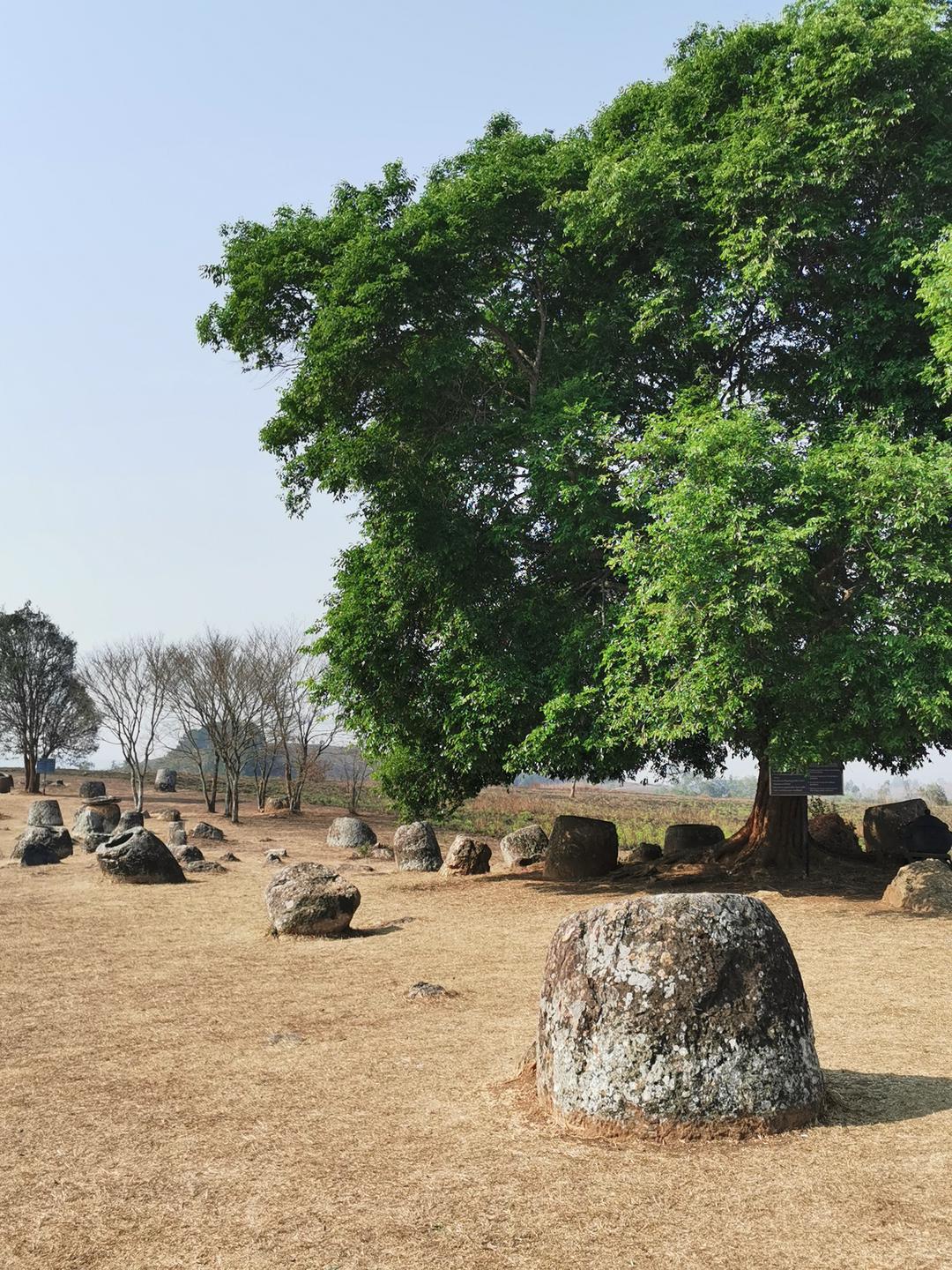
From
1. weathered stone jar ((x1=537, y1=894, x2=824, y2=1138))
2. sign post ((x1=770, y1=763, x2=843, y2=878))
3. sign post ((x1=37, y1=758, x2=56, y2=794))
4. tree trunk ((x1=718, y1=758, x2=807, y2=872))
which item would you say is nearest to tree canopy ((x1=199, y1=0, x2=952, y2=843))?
sign post ((x1=770, y1=763, x2=843, y2=878))

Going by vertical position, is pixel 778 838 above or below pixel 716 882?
above

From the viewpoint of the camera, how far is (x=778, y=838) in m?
22.9

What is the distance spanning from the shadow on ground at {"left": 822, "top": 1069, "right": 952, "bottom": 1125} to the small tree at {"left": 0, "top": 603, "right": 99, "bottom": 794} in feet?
185

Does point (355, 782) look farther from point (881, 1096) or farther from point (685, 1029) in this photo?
point (685, 1029)

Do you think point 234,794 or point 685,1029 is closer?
point 685,1029

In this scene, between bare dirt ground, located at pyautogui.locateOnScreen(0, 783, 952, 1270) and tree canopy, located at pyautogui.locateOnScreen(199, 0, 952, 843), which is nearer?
bare dirt ground, located at pyautogui.locateOnScreen(0, 783, 952, 1270)

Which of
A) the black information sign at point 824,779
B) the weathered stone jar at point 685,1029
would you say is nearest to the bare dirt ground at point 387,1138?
the weathered stone jar at point 685,1029

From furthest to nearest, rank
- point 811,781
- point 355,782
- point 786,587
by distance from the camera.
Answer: point 355,782 < point 811,781 < point 786,587

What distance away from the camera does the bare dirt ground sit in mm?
5441

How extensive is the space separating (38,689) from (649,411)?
48.2 meters

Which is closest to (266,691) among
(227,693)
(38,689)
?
(227,693)

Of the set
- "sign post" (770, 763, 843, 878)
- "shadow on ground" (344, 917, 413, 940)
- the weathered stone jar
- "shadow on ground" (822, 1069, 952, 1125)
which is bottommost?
"shadow on ground" (344, 917, 413, 940)

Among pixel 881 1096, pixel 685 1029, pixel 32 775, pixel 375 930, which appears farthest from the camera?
pixel 32 775

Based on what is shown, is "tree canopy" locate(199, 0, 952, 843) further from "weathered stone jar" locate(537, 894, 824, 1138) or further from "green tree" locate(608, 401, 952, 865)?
"weathered stone jar" locate(537, 894, 824, 1138)
